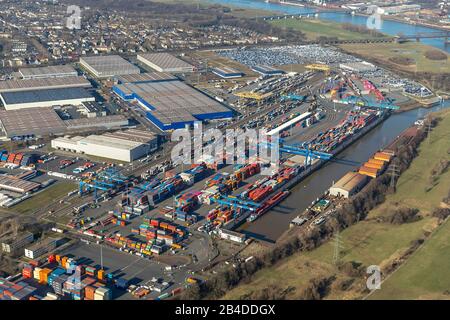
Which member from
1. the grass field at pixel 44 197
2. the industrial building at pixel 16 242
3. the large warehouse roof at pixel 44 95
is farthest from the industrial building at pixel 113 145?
the industrial building at pixel 16 242

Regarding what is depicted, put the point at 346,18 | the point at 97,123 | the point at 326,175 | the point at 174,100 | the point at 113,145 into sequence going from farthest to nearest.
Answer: the point at 346,18 → the point at 174,100 → the point at 97,123 → the point at 113,145 → the point at 326,175

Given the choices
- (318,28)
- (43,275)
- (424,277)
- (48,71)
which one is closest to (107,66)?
(48,71)

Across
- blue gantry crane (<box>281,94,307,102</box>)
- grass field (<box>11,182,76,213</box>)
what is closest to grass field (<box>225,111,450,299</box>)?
grass field (<box>11,182,76,213</box>)

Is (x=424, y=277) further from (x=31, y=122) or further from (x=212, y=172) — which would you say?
(x=31, y=122)

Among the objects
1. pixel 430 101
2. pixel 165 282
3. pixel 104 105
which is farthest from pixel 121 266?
pixel 430 101

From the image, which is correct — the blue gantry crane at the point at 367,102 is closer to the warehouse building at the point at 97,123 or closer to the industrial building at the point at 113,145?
the industrial building at the point at 113,145
